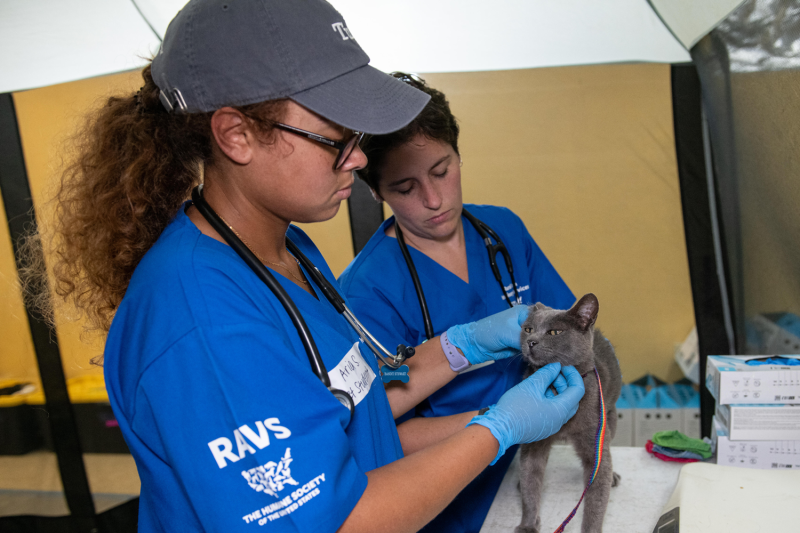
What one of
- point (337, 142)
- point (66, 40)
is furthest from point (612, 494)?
point (66, 40)

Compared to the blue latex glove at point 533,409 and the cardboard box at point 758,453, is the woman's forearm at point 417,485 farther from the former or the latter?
the cardboard box at point 758,453

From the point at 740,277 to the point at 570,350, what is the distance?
1439mm

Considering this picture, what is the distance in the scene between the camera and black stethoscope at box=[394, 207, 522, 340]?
136 centimetres

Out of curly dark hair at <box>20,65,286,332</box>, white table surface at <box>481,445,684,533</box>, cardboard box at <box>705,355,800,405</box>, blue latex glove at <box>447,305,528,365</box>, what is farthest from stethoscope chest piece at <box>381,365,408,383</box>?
cardboard box at <box>705,355,800,405</box>

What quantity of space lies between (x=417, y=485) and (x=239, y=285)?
37cm

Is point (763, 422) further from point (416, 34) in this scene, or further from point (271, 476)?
point (416, 34)

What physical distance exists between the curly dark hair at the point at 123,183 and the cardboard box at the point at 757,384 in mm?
1280

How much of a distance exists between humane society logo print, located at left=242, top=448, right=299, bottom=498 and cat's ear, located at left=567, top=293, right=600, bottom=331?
766mm

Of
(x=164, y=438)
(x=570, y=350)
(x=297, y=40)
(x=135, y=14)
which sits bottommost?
(x=570, y=350)

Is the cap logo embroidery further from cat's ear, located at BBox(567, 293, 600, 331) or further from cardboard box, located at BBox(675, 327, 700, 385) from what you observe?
cardboard box, located at BBox(675, 327, 700, 385)

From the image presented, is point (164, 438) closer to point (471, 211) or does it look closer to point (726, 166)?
point (471, 211)

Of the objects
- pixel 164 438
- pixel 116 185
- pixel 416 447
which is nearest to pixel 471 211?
pixel 416 447

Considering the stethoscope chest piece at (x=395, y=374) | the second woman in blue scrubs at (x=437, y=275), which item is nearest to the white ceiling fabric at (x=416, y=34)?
the second woman in blue scrubs at (x=437, y=275)

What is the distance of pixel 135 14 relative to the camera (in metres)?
2.18
